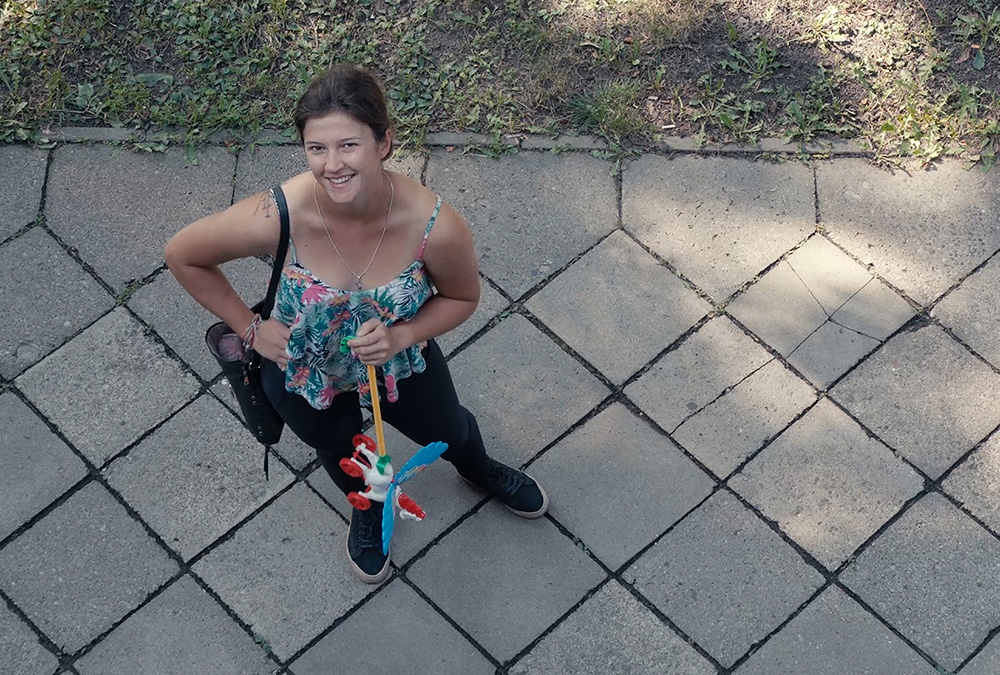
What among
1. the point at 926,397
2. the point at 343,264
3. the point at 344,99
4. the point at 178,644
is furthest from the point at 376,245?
the point at 926,397

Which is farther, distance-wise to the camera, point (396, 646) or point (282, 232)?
point (396, 646)

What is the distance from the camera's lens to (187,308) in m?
3.86

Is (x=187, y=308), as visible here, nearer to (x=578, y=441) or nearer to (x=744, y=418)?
(x=578, y=441)

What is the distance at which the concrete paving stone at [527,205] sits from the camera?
395cm

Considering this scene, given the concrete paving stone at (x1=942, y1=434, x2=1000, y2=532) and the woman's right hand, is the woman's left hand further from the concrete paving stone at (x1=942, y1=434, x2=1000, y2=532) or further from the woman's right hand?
the concrete paving stone at (x1=942, y1=434, x2=1000, y2=532)

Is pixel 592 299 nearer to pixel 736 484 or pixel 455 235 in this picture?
pixel 736 484

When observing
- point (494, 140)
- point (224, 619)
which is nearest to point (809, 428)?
point (494, 140)

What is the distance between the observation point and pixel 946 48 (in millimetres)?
4414

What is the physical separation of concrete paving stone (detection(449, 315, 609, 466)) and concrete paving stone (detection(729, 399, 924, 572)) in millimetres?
601

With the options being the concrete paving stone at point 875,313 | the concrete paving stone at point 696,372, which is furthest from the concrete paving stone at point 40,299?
the concrete paving stone at point 875,313

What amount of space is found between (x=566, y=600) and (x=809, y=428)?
100 cm

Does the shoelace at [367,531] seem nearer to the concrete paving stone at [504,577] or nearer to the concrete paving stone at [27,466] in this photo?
the concrete paving stone at [504,577]

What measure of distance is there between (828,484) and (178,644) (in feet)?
6.88

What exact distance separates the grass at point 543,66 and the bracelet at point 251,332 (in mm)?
1651
